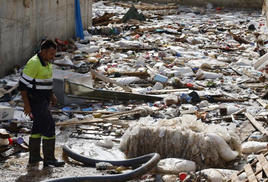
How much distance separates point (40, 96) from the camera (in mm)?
5730

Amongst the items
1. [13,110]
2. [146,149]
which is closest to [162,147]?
[146,149]

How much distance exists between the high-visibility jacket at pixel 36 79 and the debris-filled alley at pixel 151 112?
922mm

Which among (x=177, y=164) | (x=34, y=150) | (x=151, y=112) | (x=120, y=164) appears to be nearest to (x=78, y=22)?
(x=151, y=112)

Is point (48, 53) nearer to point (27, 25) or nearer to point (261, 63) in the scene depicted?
point (27, 25)

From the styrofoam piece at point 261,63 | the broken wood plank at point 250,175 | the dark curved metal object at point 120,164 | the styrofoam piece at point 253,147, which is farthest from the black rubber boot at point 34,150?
the styrofoam piece at point 261,63

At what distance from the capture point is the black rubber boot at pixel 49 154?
5840 millimetres

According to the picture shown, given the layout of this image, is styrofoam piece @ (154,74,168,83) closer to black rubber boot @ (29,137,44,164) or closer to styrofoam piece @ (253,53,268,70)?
styrofoam piece @ (253,53,268,70)

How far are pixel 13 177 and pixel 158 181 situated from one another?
5.71 ft

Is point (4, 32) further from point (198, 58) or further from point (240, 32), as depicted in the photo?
point (240, 32)

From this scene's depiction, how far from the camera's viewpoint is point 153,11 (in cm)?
2447

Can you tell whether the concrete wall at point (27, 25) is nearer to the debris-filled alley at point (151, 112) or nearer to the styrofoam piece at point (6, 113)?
the debris-filled alley at point (151, 112)

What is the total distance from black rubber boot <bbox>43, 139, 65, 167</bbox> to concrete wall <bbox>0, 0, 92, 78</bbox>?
5016mm

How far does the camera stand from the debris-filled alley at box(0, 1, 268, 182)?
18.7 ft

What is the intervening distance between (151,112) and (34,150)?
2.79m
